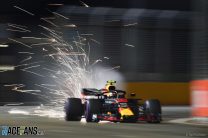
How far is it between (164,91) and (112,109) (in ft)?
40.3

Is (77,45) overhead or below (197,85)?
overhead

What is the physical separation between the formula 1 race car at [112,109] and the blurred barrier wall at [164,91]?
1104 centimetres

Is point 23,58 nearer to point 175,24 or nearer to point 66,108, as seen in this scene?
point 175,24

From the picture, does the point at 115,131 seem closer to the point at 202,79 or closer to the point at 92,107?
the point at 92,107

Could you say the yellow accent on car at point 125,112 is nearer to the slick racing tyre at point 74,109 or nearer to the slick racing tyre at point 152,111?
the slick racing tyre at point 152,111

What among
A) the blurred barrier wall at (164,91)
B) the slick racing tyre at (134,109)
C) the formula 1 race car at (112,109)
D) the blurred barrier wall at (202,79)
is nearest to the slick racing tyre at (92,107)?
the formula 1 race car at (112,109)

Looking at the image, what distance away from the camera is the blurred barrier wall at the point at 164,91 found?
30453mm

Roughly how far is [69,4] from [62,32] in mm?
2246

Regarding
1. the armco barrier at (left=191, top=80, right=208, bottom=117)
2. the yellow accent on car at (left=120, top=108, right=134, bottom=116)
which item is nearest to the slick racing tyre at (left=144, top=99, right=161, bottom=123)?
the yellow accent on car at (left=120, top=108, right=134, bottom=116)

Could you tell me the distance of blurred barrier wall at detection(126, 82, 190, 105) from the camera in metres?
30.5

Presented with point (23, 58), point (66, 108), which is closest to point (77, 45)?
point (23, 58)

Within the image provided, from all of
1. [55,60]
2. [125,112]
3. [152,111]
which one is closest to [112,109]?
[125,112]

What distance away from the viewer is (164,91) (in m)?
30.8

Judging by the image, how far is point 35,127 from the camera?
16547 millimetres
